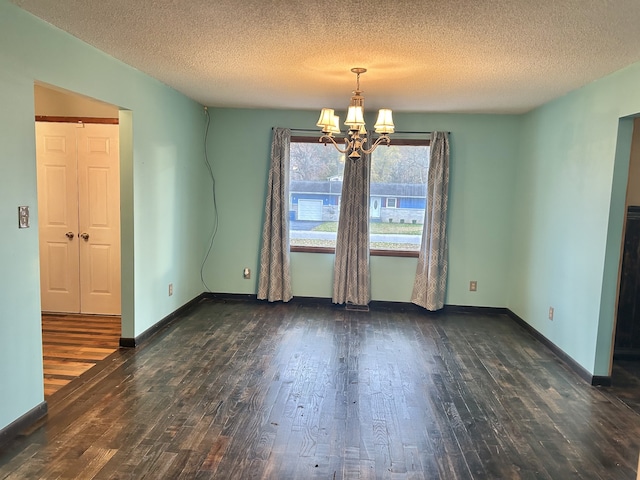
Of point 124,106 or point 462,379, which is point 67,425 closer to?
point 124,106

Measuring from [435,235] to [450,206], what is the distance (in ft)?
1.43

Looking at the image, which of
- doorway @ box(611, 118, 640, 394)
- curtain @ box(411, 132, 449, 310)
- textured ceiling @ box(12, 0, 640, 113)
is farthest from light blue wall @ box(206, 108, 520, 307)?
doorway @ box(611, 118, 640, 394)

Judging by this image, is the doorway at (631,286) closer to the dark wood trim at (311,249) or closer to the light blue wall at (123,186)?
the dark wood trim at (311,249)

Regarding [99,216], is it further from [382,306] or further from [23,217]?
[382,306]

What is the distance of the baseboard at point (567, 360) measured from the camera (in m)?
→ 3.49

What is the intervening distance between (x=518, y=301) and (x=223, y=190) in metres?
3.89

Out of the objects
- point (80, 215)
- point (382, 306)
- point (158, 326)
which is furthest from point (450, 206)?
point (80, 215)

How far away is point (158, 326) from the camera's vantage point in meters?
4.46

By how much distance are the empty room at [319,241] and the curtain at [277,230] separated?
0.03 metres

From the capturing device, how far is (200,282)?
572 centimetres

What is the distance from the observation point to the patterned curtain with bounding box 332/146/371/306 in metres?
5.39

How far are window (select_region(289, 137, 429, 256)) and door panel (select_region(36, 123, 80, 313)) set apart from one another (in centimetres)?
248

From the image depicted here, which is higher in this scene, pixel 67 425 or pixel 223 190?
pixel 223 190

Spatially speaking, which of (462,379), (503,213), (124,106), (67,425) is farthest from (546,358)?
(124,106)
